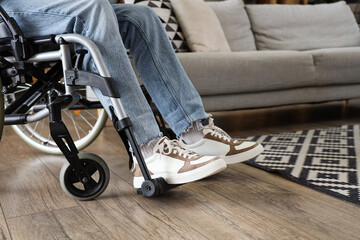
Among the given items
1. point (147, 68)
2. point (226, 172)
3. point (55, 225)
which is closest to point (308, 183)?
point (226, 172)

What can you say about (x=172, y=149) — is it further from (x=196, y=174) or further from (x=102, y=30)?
(x=102, y=30)

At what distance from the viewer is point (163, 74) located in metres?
1.20

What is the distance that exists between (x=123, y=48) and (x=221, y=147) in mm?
433

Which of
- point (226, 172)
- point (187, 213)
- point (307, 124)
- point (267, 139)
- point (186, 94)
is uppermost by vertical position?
point (186, 94)

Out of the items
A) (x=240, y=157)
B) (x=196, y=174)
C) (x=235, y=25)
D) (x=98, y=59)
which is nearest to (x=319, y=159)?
(x=240, y=157)

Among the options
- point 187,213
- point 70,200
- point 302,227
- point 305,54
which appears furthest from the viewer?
point 305,54

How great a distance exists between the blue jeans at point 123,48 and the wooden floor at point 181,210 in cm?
19

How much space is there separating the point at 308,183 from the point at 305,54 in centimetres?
129

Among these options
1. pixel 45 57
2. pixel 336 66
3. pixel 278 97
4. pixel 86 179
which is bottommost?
pixel 278 97

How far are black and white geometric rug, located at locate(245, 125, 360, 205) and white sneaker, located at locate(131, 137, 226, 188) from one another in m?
0.33

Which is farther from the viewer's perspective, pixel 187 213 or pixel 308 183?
pixel 308 183

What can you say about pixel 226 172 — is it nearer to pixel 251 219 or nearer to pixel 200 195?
pixel 200 195

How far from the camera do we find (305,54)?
233 cm

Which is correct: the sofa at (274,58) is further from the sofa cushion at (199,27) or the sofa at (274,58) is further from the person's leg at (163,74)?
the person's leg at (163,74)
